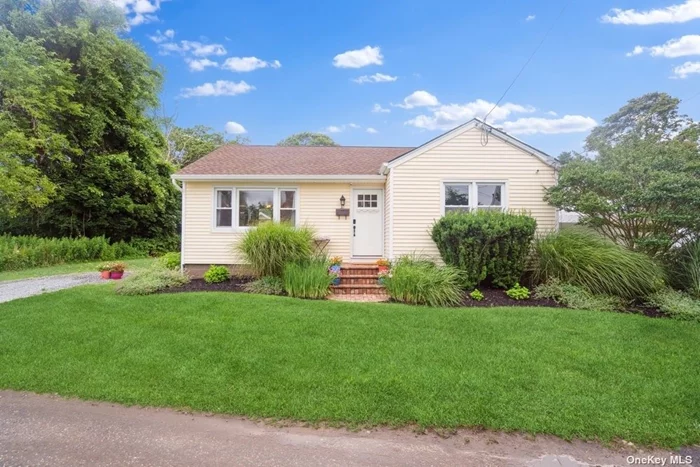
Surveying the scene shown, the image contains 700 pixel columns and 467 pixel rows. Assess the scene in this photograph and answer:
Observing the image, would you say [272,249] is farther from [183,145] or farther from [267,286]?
[183,145]

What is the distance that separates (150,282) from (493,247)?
7.97 m

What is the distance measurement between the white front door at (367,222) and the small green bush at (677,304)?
6.54m

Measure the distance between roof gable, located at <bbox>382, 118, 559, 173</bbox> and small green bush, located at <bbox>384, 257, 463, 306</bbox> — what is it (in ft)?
11.0

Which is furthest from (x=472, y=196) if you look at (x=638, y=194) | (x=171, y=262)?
(x=171, y=262)

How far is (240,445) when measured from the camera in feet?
9.52

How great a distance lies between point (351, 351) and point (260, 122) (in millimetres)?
20182

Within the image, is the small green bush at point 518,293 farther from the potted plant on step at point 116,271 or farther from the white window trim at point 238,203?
the potted plant on step at point 116,271

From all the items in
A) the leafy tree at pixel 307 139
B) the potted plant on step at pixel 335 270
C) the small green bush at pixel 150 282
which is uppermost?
the leafy tree at pixel 307 139

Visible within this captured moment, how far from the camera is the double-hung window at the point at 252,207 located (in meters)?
10.6

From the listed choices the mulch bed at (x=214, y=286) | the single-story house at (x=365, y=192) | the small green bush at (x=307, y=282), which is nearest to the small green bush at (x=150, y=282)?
the mulch bed at (x=214, y=286)

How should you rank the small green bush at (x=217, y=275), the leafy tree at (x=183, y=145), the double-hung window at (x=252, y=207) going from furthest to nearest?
the leafy tree at (x=183, y=145) → the double-hung window at (x=252, y=207) → the small green bush at (x=217, y=275)

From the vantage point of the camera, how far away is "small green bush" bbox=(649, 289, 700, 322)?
20.0ft

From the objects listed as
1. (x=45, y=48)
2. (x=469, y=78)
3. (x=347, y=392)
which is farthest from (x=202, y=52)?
(x=347, y=392)

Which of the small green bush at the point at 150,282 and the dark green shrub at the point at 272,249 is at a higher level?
the dark green shrub at the point at 272,249
